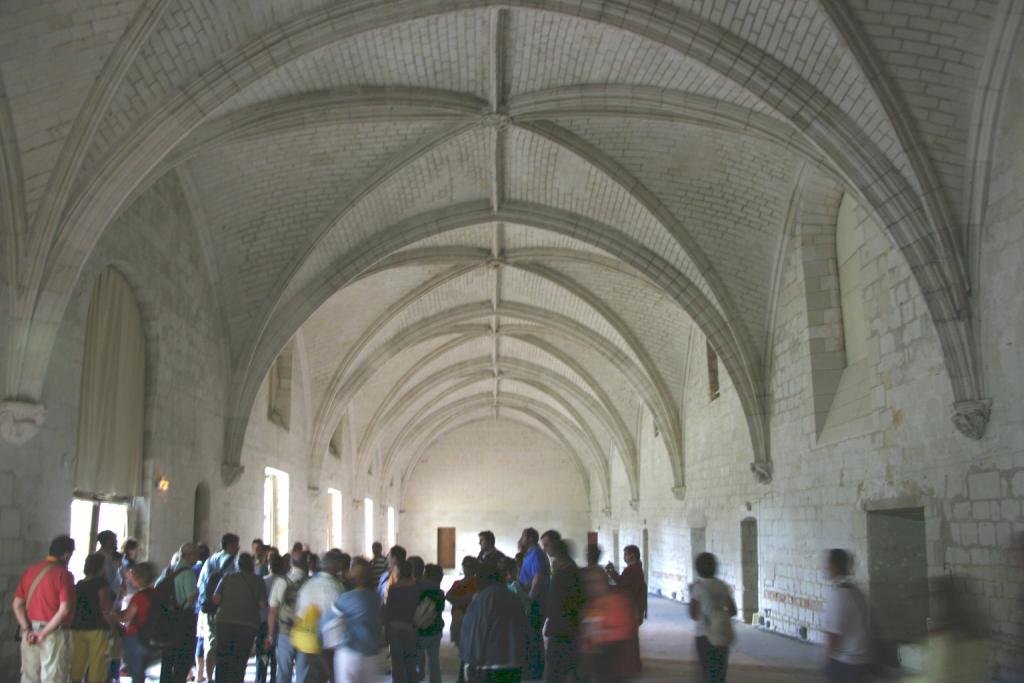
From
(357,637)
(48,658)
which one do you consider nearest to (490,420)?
(48,658)

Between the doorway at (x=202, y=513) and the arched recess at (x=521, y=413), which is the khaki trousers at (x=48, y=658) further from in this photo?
the arched recess at (x=521, y=413)

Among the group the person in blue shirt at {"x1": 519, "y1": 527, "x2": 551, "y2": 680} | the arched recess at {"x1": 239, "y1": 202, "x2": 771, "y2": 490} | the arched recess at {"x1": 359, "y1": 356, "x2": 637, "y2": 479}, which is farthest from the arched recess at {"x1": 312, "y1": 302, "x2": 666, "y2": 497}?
the person in blue shirt at {"x1": 519, "y1": 527, "x2": 551, "y2": 680}

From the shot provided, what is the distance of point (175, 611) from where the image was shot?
22.0ft

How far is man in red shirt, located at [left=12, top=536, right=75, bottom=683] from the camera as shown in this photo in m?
6.09

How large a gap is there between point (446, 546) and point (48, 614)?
101ft

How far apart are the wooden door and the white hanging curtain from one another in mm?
26301

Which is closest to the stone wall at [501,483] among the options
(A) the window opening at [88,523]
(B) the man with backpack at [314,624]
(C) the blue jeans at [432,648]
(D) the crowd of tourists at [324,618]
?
(A) the window opening at [88,523]

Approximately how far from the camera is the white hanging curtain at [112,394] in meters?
9.45

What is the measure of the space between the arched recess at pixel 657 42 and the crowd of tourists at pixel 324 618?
2346 mm

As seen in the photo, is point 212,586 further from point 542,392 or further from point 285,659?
point 542,392

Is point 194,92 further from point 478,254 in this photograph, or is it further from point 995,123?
point 478,254

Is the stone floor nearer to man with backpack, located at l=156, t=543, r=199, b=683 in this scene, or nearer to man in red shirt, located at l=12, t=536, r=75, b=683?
man with backpack, located at l=156, t=543, r=199, b=683

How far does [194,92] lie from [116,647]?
4790 mm

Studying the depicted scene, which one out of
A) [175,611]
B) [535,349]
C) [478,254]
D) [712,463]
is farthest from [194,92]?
[535,349]
